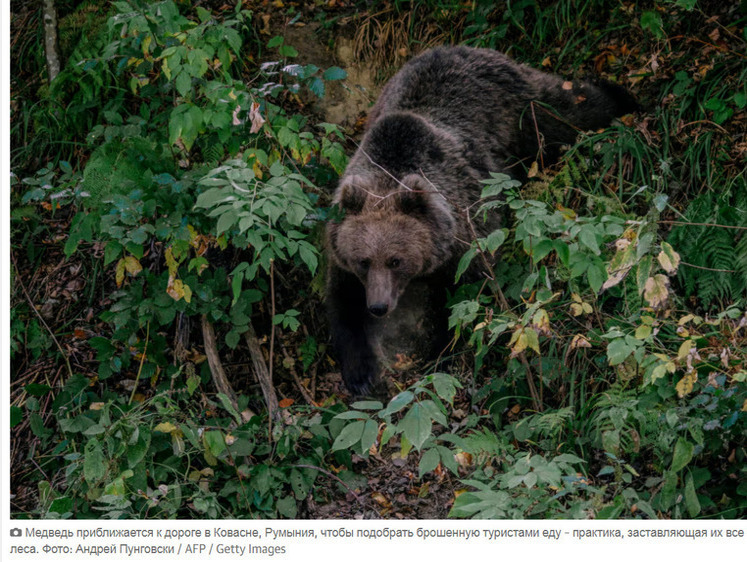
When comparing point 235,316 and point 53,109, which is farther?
point 53,109

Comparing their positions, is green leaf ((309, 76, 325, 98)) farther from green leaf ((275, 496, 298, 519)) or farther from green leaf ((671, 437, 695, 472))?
green leaf ((671, 437, 695, 472))

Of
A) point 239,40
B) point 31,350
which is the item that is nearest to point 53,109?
point 31,350

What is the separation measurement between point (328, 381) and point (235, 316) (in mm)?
1018

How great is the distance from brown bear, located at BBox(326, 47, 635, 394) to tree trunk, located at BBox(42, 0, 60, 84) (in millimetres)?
2920

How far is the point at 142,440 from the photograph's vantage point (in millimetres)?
4473

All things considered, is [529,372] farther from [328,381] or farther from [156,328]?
[156,328]

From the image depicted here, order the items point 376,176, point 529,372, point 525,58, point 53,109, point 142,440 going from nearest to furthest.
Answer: point 142,440
point 529,372
point 376,176
point 53,109
point 525,58

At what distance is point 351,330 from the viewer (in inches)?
234

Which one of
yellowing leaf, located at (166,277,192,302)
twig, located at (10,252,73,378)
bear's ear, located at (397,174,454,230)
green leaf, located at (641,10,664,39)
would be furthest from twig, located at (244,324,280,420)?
green leaf, located at (641,10,664,39)

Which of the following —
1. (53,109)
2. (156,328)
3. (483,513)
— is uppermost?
(483,513)

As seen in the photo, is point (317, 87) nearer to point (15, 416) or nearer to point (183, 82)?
point (183, 82)

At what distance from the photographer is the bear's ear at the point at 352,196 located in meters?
5.61

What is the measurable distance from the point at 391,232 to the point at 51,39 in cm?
371

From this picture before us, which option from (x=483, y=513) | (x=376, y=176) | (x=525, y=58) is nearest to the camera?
(x=483, y=513)
